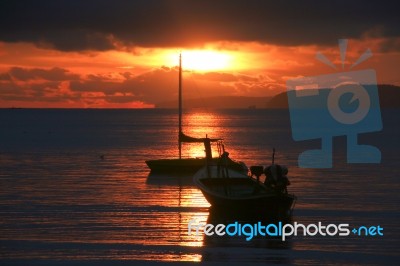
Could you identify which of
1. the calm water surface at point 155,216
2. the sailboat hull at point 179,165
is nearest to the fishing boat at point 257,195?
the calm water surface at point 155,216

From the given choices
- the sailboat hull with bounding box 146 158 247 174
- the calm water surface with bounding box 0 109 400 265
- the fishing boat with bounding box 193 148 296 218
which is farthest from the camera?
the sailboat hull with bounding box 146 158 247 174

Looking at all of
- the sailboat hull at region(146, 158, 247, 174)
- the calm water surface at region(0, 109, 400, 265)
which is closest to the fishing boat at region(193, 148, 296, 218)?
the calm water surface at region(0, 109, 400, 265)

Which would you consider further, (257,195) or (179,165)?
(179,165)

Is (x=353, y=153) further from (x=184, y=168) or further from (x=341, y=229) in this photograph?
(x=341, y=229)

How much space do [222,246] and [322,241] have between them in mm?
4210

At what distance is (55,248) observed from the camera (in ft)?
90.9

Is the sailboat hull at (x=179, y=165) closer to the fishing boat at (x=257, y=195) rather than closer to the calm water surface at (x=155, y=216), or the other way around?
the calm water surface at (x=155, y=216)

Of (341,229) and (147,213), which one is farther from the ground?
(147,213)

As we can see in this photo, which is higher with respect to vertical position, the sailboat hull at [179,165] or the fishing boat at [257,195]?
the sailboat hull at [179,165]

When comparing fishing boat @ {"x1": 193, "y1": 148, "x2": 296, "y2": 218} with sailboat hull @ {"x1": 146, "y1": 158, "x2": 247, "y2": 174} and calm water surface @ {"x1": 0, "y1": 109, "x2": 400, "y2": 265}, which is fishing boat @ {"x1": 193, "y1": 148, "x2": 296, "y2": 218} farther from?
sailboat hull @ {"x1": 146, "y1": 158, "x2": 247, "y2": 174}

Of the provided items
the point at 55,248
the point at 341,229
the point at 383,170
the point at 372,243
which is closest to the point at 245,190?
the point at 341,229

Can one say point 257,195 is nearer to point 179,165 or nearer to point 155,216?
point 155,216

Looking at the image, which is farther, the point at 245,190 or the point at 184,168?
the point at 184,168

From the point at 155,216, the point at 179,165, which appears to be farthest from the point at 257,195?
the point at 179,165
